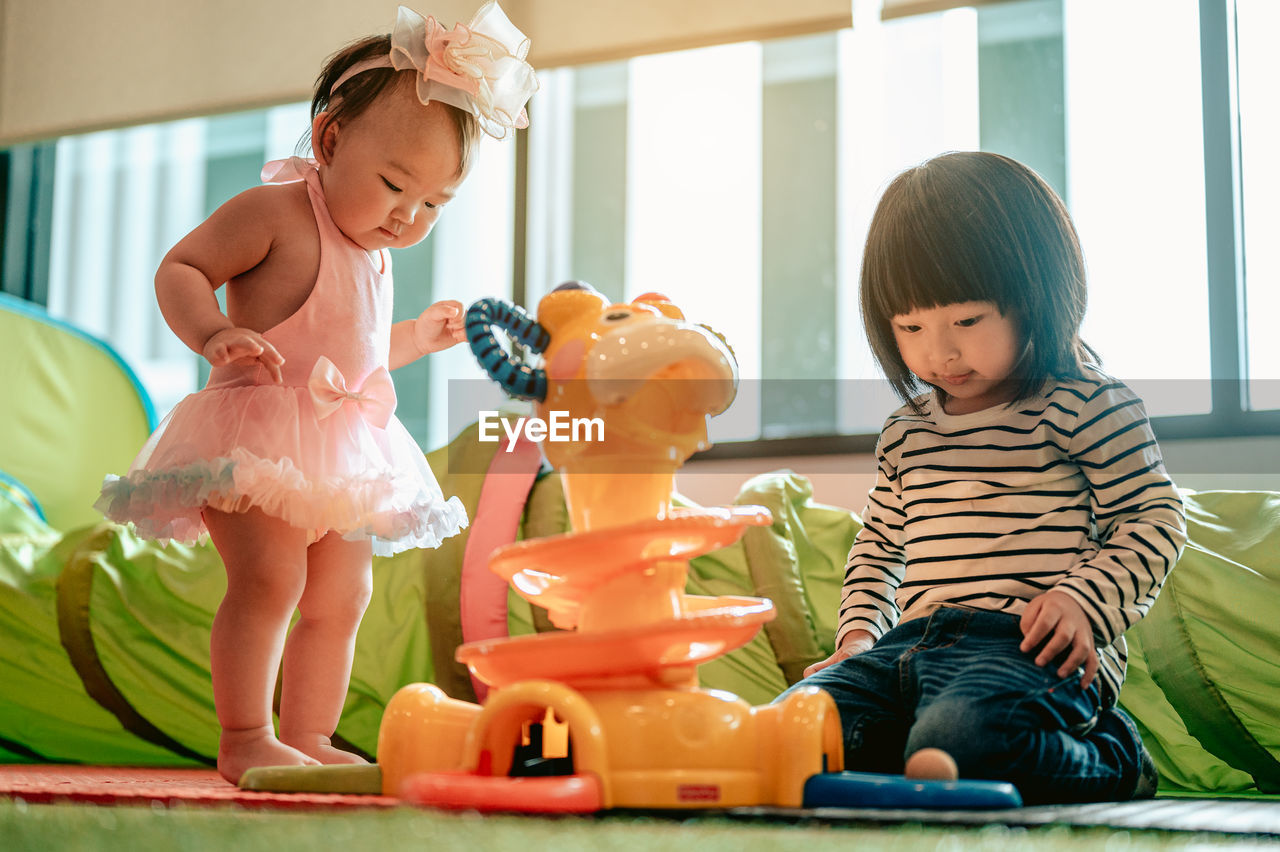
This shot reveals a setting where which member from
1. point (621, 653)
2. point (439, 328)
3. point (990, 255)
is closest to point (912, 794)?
point (621, 653)

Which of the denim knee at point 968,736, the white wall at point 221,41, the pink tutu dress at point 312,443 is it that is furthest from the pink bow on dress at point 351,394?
the white wall at point 221,41

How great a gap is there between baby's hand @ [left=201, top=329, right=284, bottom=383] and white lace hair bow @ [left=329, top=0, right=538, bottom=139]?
0.93 feet

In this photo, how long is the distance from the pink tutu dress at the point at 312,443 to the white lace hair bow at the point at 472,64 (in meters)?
0.17

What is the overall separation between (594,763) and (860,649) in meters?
0.38

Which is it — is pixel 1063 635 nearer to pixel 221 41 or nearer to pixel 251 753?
pixel 251 753

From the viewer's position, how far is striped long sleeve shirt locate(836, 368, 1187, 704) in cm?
84

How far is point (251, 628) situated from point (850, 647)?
1.74 feet

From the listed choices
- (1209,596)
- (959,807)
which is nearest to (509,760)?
(959,807)

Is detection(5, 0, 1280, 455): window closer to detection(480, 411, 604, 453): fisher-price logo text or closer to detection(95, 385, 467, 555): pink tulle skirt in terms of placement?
detection(95, 385, 467, 555): pink tulle skirt

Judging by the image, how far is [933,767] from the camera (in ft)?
2.28

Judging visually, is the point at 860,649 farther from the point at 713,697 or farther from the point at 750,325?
the point at 750,325

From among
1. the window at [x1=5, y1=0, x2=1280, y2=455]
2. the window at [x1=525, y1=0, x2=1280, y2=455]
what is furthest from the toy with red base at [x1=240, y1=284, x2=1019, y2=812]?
the window at [x1=5, y1=0, x2=1280, y2=455]

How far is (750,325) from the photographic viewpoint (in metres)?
2.52

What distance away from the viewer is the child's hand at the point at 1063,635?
2.65 feet
